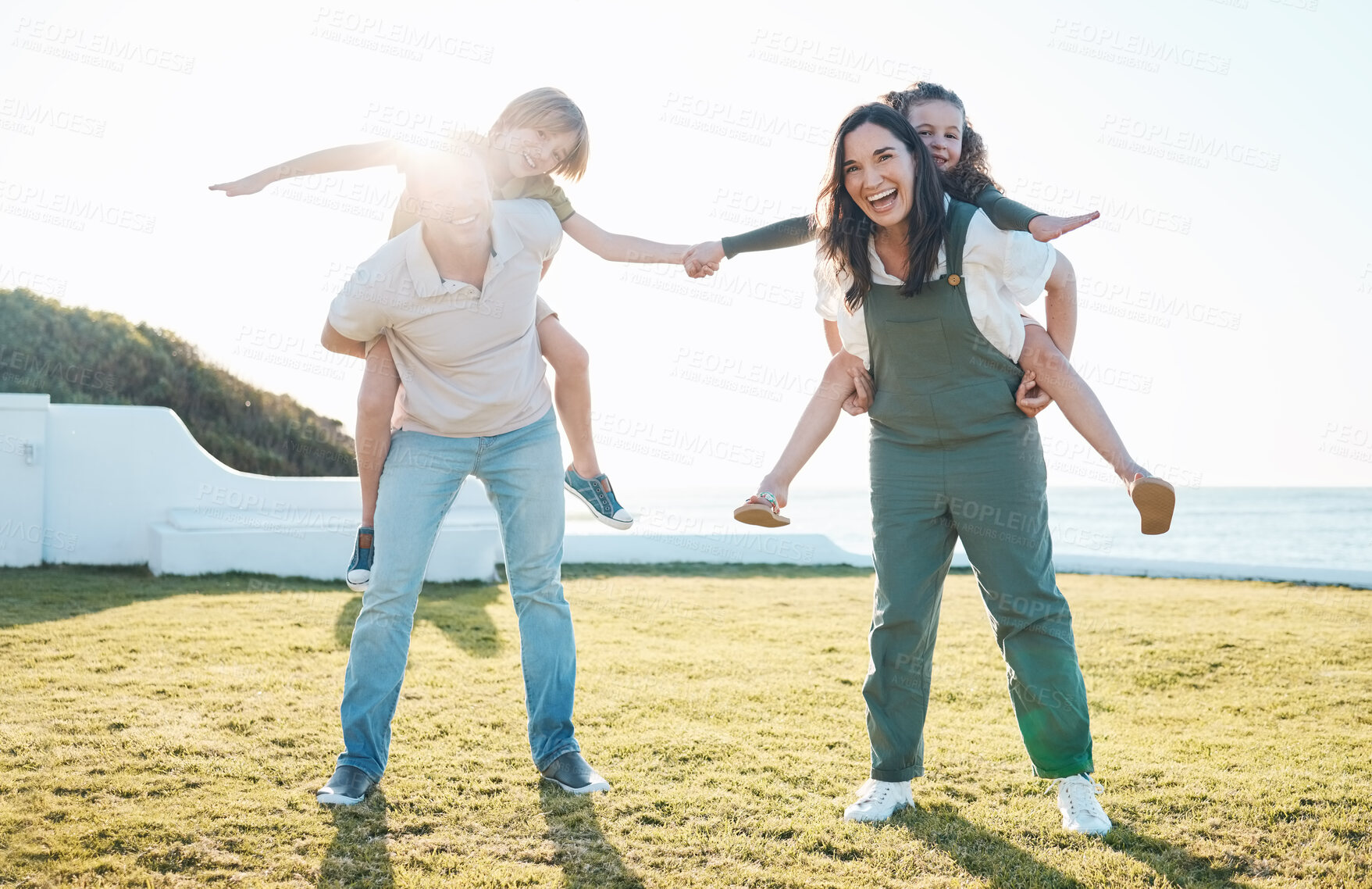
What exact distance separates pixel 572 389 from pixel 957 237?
4.49 ft

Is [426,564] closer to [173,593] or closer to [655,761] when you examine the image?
[655,761]

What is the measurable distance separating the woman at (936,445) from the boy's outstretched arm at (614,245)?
0.65m

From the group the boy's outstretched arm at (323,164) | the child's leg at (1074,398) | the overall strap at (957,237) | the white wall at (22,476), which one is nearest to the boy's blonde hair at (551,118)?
the boy's outstretched arm at (323,164)

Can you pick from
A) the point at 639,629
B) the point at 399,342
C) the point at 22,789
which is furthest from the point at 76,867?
the point at 639,629

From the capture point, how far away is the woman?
2715 millimetres

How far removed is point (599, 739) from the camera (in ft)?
12.2

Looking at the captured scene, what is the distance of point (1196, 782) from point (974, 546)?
4.03 feet

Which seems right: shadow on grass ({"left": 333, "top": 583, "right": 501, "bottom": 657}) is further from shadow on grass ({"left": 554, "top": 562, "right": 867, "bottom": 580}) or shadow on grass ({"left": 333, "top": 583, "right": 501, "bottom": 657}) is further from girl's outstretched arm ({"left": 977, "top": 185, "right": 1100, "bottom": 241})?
girl's outstretched arm ({"left": 977, "top": 185, "right": 1100, "bottom": 241})

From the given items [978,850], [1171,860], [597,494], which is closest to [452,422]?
[597,494]

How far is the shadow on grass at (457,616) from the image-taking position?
18.9 ft

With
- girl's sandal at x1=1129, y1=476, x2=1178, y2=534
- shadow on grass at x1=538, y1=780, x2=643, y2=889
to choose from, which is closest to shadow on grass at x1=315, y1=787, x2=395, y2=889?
shadow on grass at x1=538, y1=780, x2=643, y2=889

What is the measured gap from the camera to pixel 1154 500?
2506mm

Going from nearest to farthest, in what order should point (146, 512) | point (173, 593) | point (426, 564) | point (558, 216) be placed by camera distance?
1. point (426, 564)
2. point (558, 216)
3. point (173, 593)
4. point (146, 512)

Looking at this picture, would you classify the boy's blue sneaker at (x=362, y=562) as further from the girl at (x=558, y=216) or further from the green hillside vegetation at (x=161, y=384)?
the green hillside vegetation at (x=161, y=384)
